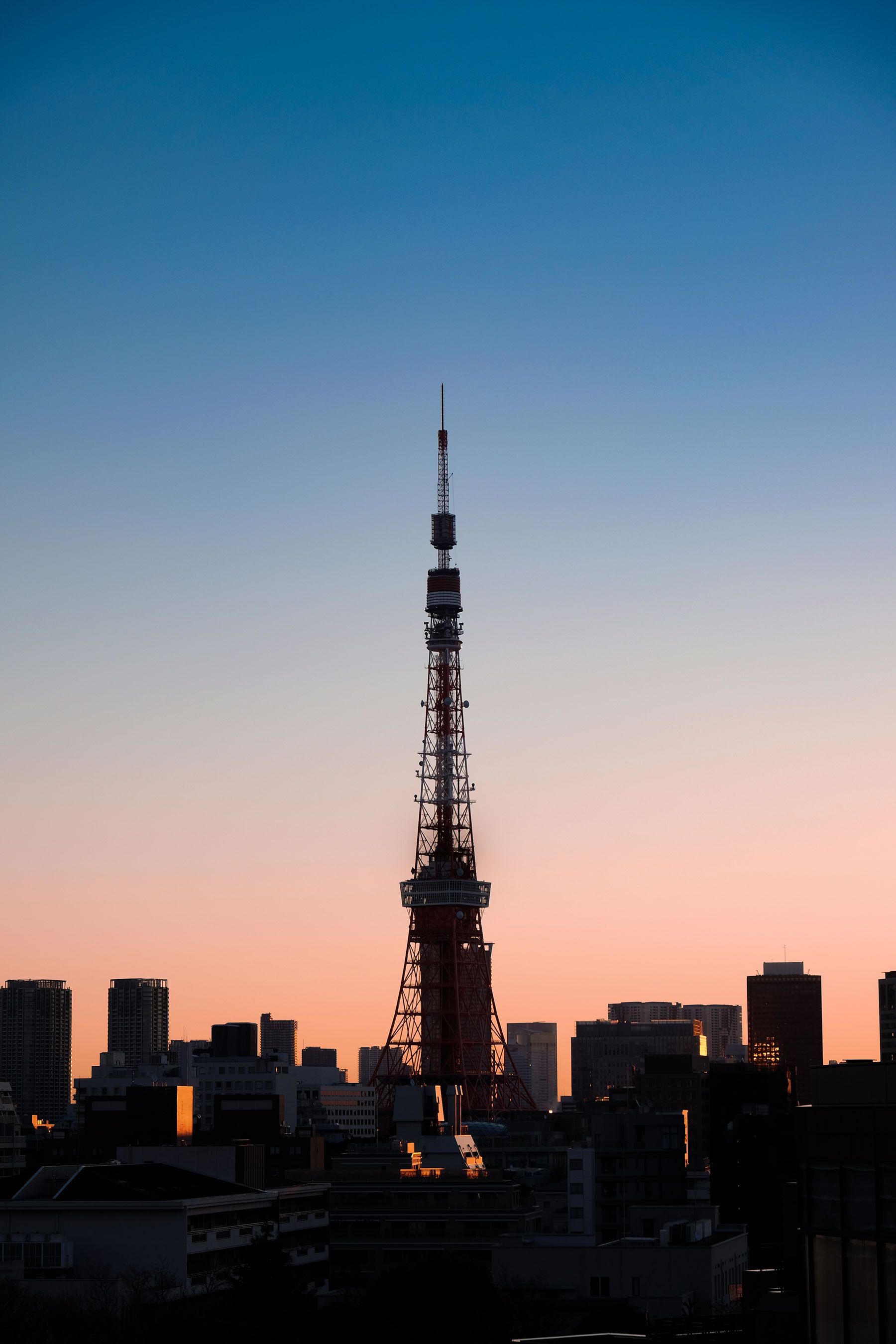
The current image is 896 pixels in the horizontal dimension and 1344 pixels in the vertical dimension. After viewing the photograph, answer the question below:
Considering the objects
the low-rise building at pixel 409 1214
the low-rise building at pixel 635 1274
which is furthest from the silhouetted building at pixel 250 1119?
the low-rise building at pixel 635 1274

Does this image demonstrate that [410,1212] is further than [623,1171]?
No

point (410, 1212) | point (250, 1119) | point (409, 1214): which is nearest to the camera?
point (409, 1214)

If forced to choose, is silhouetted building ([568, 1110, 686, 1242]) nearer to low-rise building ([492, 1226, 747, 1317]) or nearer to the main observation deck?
low-rise building ([492, 1226, 747, 1317])

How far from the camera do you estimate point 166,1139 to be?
496ft

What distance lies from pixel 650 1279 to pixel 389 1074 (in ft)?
275

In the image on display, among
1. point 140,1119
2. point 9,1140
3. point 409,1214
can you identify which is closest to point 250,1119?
point 140,1119

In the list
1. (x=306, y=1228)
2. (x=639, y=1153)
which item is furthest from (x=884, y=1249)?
(x=639, y=1153)

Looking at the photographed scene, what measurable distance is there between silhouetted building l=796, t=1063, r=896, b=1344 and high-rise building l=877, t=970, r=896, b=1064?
156 m

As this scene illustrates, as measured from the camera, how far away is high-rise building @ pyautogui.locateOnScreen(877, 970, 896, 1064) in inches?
7047

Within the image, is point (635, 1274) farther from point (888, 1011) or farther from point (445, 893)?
point (888, 1011)

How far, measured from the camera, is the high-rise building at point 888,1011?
179 meters

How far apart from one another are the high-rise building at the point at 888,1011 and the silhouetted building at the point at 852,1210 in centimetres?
15648

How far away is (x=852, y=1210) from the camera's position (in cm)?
2408

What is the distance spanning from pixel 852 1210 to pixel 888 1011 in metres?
169
